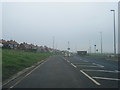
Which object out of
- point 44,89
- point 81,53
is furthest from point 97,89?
point 81,53

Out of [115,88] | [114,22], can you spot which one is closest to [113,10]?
[114,22]

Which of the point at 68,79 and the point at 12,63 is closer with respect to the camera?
the point at 68,79

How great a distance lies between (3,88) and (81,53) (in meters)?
96.4

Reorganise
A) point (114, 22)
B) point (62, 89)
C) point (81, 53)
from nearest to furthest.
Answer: point (62, 89) < point (114, 22) < point (81, 53)

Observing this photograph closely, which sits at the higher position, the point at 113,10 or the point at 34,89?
the point at 113,10

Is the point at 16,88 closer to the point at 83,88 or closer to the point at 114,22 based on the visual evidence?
the point at 83,88

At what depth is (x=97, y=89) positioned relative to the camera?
34.7 feet

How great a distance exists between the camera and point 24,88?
1093cm

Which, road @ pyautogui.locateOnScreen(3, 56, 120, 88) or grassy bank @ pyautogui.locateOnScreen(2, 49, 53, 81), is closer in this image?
road @ pyautogui.locateOnScreen(3, 56, 120, 88)

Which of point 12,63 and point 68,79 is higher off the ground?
point 12,63

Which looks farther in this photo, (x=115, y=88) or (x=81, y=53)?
(x=81, y=53)

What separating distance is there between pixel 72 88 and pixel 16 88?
2.41 metres

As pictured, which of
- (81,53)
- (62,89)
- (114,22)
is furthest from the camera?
(81,53)

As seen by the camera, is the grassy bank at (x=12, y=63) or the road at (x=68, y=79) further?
the grassy bank at (x=12, y=63)
